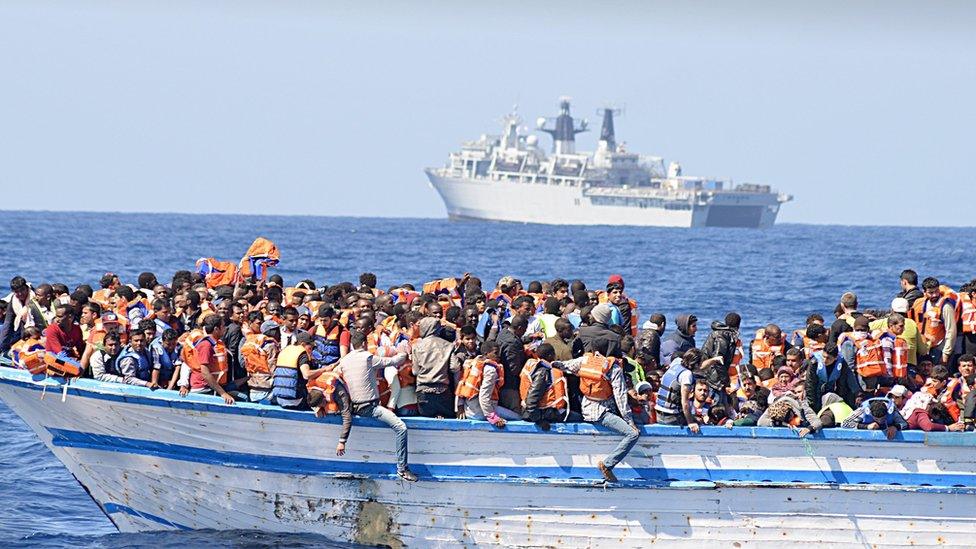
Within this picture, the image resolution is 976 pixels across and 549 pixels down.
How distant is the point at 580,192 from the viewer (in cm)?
18338

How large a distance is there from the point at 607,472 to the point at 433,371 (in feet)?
6.74

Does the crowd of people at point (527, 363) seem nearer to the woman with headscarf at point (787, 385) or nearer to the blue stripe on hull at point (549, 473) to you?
the woman with headscarf at point (787, 385)

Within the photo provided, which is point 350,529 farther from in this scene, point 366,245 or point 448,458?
point 366,245

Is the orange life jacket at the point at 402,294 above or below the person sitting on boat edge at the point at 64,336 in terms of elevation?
above

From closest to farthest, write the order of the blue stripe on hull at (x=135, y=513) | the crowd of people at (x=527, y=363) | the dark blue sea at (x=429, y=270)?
the crowd of people at (x=527, y=363)
the blue stripe on hull at (x=135, y=513)
the dark blue sea at (x=429, y=270)

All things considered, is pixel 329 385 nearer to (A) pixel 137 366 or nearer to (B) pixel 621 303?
(A) pixel 137 366

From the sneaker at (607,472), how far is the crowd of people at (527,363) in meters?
0.02

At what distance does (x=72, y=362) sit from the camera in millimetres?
15734

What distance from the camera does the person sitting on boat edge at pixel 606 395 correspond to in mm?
14180

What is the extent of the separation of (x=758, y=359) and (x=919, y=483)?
7.21 ft

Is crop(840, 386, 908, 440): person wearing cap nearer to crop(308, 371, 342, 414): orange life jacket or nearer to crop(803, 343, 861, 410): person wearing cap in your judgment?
crop(803, 343, 861, 410): person wearing cap

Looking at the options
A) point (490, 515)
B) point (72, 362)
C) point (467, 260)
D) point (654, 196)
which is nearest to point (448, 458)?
point (490, 515)

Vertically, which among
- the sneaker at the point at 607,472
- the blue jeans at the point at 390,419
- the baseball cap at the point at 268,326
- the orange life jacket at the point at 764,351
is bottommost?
the sneaker at the point at 607,472

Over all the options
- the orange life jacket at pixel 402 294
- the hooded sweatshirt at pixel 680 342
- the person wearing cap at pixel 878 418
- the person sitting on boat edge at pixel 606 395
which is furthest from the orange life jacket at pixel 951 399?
the orange life jacket at pixel 402 294
